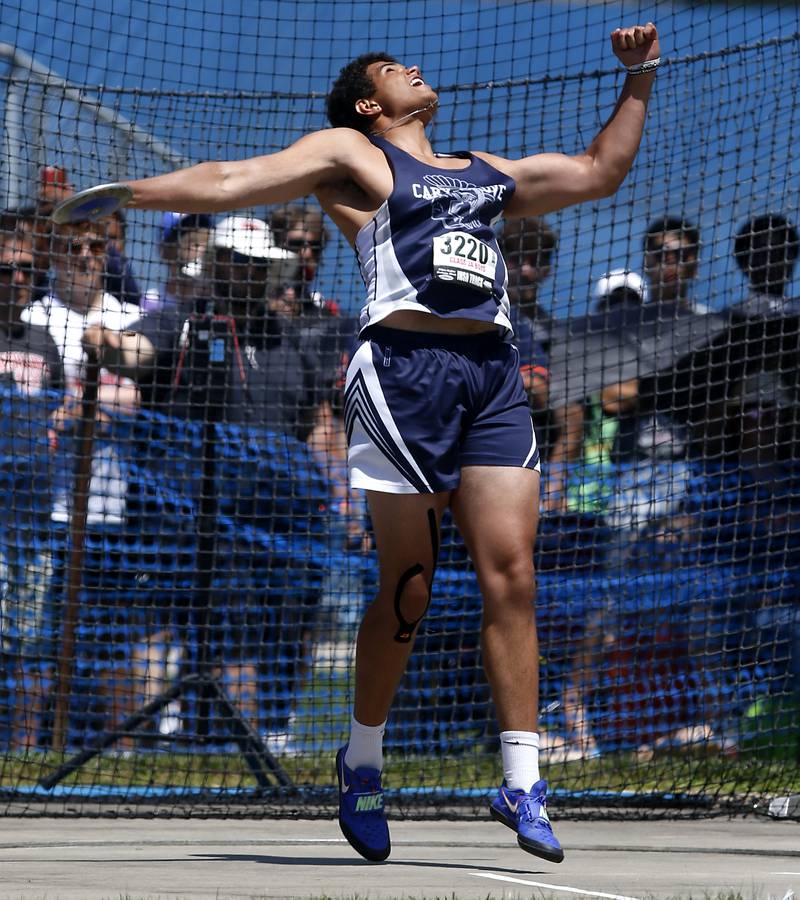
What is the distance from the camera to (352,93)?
4.18 meters

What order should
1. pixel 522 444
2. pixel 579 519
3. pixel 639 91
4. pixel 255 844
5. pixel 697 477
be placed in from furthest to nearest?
1. pixel 579 519
2. pixel 697 477
3. pixel 255 844
4. pixel 639 91
5. pixel 522 444

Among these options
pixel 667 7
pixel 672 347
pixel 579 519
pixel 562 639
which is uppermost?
pixel 667 7

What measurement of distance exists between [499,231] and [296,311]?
1.08m

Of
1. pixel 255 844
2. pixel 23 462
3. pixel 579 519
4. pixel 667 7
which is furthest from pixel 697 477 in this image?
pixel 23 462

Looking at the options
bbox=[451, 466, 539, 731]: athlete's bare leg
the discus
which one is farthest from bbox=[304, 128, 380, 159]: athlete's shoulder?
bbox=[451, 466, 539, 731]: athlete's bare leg

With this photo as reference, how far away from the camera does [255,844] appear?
14.9ft

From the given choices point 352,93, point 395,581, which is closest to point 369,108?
point 352,93

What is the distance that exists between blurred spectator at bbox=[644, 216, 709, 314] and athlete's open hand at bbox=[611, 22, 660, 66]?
205 centimetres

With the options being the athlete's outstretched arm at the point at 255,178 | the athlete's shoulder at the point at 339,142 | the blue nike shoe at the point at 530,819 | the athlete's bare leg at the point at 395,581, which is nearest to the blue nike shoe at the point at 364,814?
the athlete's bare leg at the point at 395,581

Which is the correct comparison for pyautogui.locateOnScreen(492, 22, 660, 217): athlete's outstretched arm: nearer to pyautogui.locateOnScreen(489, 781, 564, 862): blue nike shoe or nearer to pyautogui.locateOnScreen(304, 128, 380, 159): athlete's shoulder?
pyautogui.locateOnScreen(304, 128, 380, 159): athlete's shoulder

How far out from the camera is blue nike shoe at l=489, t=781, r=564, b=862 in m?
3.43

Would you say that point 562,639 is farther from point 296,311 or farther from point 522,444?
point 522,444

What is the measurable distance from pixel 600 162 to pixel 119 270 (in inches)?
121

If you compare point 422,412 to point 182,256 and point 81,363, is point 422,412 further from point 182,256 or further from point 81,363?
point 182,256
